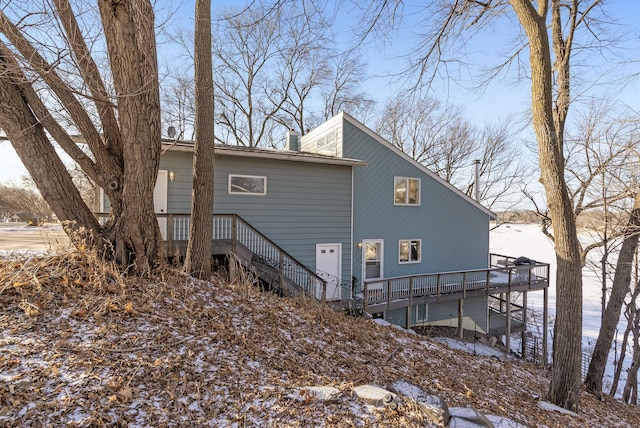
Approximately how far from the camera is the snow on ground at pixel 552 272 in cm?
1379

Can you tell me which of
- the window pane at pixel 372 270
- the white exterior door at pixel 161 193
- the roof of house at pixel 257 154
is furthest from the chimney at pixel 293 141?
the white exterior door at pixel 161 193

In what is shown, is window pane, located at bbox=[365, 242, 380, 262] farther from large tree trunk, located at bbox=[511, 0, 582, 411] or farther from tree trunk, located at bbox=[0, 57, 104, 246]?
tree trunk, located at bbox=[0, 57, 104, 246]

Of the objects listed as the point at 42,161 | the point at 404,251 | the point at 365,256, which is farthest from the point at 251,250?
the point at 404,251

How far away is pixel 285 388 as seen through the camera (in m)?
3.09

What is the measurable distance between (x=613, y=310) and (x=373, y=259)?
6.38m

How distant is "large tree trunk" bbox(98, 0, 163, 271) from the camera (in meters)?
4.43

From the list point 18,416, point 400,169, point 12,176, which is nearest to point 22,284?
point 18,416

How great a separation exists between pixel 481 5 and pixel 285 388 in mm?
7966

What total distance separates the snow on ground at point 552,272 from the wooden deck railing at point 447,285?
6.05ft

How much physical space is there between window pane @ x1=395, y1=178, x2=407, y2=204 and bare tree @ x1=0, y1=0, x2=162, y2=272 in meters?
8.44

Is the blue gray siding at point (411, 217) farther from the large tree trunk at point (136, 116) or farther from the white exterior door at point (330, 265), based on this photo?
the large tree trunk at point (136, 116)

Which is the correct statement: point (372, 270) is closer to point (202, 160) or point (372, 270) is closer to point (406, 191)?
point (406, 191)

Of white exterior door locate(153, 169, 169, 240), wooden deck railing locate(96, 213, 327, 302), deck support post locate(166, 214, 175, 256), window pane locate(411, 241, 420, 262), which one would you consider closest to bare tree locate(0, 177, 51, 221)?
white exterior door locate(153, 169, 169, 240)

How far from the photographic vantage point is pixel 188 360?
10.4 feet
